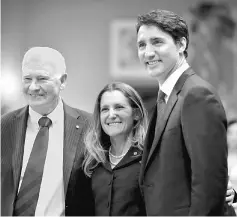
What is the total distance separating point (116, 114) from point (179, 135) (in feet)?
1.44

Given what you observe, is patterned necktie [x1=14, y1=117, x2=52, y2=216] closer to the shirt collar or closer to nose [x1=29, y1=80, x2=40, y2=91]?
the shirt collar

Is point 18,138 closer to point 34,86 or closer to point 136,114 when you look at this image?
point 34,86

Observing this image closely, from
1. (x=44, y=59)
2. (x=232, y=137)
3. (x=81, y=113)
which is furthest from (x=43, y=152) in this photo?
(x=232, y=137)

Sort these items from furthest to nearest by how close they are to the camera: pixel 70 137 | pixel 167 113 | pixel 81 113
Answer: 1. pixel 81 113
2. pixel 70 137
3. pixel 167 113

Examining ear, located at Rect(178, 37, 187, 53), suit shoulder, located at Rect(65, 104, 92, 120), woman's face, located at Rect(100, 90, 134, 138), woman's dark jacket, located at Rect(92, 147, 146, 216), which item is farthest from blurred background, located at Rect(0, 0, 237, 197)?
ear, located at Rect(178, 37, 187, 53)

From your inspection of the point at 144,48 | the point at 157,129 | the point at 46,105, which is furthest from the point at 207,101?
the point at 46,105

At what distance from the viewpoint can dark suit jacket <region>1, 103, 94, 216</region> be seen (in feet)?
5.98

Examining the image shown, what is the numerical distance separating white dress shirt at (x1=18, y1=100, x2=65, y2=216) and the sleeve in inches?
24.0

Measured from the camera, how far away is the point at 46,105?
190 cm

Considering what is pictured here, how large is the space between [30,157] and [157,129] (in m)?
0.60

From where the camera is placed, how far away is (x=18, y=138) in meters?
1.91

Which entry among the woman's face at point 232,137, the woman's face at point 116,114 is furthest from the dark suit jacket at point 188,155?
the woman's face at point 232,137

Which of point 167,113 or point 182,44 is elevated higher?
point 182,44

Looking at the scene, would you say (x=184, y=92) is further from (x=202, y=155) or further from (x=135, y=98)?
(x=135, y=98)
